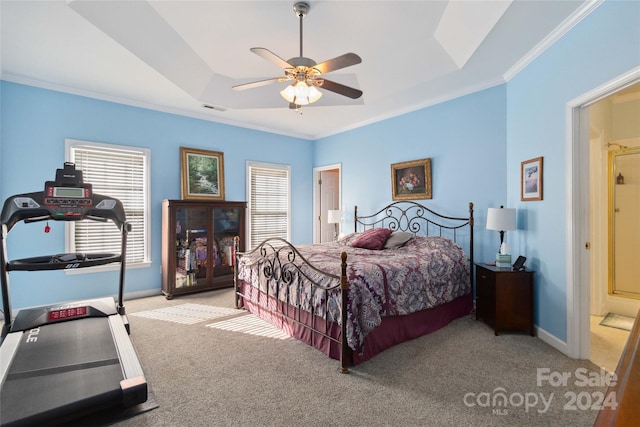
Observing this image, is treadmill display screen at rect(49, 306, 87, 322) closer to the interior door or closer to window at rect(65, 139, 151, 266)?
window at rect(65, 139, 151, 266)

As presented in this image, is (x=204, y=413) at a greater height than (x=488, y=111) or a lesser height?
lesser

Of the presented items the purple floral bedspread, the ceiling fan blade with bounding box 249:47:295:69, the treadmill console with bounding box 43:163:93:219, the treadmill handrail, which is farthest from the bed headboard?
the treadmill console with bounding box 43:163:93:219

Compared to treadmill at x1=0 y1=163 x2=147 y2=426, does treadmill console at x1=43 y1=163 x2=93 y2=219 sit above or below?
above

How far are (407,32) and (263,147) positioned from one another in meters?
3.70

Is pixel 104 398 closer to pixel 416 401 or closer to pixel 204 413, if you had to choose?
pixel 204 413

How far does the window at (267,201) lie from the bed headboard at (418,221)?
1.60 metres

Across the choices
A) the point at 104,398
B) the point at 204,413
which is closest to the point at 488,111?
the point at 204,413

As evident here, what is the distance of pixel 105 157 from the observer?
440cm

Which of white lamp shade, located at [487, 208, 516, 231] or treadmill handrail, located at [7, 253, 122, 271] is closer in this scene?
treadmill handrail, located at [7, 253, 122, 271]

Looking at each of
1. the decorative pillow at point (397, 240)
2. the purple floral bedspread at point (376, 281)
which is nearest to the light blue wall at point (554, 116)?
the purple floral bedspread at point (376, 281)

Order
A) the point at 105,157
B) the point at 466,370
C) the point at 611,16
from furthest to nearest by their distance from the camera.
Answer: the point at 105,157
the point at 466,370
the point at 611,16

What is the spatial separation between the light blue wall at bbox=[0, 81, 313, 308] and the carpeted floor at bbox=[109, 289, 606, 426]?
1729mm

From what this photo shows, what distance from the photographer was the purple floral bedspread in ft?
8.36

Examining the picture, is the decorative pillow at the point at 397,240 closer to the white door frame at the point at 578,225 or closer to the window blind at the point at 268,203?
the white door frame at the point at 578,225
